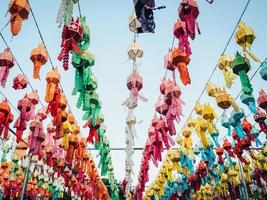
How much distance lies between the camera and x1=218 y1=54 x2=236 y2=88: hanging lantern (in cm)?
465

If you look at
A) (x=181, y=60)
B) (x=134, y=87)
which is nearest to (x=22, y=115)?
(x=134, y=87)

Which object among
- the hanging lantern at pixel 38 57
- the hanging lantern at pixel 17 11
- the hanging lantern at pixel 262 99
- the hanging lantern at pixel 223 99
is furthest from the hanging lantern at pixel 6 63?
the hanging lantern at pixel 262 99

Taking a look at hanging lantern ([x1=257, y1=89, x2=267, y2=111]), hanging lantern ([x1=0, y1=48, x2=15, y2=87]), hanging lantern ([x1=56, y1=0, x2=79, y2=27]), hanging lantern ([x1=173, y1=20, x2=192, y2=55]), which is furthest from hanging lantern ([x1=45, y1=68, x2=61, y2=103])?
hanging lantern ([x1=257, y1=89, x2=267, y2=111])

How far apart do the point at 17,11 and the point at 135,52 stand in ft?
6.29

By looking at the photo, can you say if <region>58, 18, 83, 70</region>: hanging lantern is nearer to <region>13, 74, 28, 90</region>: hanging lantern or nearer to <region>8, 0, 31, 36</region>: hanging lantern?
<region>8, 0, 31, 36</region>: hanging lantern

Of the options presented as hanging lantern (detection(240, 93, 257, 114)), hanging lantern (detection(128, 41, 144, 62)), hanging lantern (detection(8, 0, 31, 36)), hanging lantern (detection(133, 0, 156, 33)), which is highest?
hanging lantern (detection(128, 41, 144, 62))

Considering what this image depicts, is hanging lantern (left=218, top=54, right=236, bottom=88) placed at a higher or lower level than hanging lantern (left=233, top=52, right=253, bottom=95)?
higher

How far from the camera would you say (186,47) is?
3.67m

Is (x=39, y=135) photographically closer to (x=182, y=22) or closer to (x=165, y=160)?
(x=182, y=22)

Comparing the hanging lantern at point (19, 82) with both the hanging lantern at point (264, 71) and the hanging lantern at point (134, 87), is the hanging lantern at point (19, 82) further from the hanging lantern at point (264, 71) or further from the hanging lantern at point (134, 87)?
the hanging lantern at point (264, 71)

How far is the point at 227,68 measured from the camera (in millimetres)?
4746

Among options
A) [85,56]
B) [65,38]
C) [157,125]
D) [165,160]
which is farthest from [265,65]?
[165,160]

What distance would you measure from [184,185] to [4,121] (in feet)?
32.2

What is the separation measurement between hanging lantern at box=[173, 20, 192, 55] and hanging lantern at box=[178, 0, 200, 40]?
251 mm
